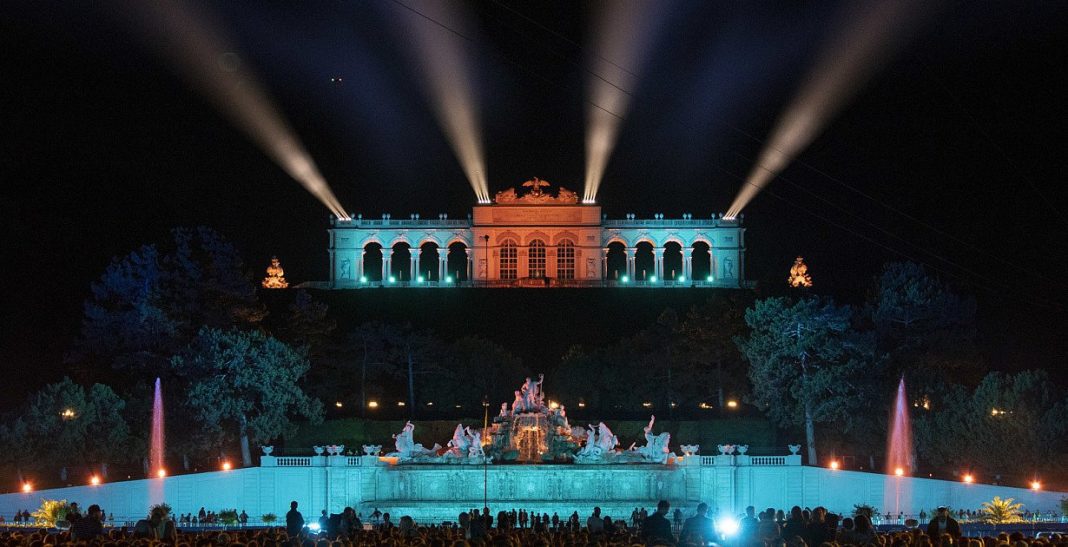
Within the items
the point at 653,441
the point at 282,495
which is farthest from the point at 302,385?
the point at 653,441

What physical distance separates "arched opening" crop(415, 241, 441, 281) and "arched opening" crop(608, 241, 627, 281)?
512 inches

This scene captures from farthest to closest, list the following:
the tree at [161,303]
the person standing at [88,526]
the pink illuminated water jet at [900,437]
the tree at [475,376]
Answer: the tree at [475,376], the tree at [161,303], the pink illuminated water jet at [900,437], the person standing at [88,526]

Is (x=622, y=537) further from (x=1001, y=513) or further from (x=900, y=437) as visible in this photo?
(x=900, y=437)

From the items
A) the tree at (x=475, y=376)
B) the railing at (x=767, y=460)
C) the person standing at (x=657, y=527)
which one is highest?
the tree at (x=475, y=376)

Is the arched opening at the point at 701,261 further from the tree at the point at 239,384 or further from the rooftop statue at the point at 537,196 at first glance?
the tree at the point at 239,384

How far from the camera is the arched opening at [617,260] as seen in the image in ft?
349

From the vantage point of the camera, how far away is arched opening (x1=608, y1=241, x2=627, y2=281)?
4190 inches

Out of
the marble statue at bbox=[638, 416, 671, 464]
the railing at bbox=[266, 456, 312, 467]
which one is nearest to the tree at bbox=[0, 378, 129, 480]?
the railing at bbox=[266, 456, 312, 467]

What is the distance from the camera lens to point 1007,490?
48.8 meters

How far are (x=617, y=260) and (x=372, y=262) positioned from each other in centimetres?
1868

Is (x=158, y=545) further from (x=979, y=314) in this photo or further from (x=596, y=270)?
(x=596, y=270)

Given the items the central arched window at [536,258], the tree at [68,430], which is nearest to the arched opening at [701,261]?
the central arched window at [536,258]

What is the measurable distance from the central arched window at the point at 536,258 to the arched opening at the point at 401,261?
9.63 meters

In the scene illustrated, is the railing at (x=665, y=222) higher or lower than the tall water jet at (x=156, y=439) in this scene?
higher
